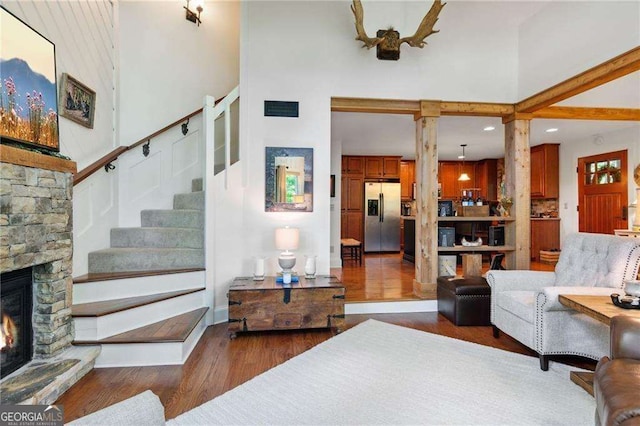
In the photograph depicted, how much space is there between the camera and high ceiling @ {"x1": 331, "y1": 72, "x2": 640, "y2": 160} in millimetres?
4043

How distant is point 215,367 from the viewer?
95.4 inches

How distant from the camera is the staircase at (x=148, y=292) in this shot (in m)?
2.46

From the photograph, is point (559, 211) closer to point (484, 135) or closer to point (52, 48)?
point (484, 135)

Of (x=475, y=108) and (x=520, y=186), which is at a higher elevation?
(x=475, y=108)

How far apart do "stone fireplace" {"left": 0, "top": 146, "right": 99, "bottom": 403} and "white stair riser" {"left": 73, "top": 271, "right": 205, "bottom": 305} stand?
0.34 m

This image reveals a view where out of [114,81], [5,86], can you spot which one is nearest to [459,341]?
[5,86]

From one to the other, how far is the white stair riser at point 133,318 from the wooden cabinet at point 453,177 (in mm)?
7289

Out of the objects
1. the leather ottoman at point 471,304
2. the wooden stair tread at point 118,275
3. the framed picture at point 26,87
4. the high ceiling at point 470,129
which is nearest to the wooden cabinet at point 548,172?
the high ceiling at point 470,129

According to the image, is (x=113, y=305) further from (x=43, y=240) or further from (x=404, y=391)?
(x=404, y=391)

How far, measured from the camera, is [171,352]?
2.48 metres

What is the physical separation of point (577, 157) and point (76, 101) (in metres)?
8.08

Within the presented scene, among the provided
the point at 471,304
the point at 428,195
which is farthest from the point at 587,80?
the point at 471,304

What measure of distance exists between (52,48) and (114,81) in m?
1.43

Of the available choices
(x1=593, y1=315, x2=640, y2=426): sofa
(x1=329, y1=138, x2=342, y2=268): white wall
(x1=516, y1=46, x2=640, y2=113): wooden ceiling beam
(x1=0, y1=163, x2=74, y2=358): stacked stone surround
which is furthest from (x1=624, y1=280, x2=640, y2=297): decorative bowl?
(x1=329, y1=138, x2=342, y2=268): white wall
